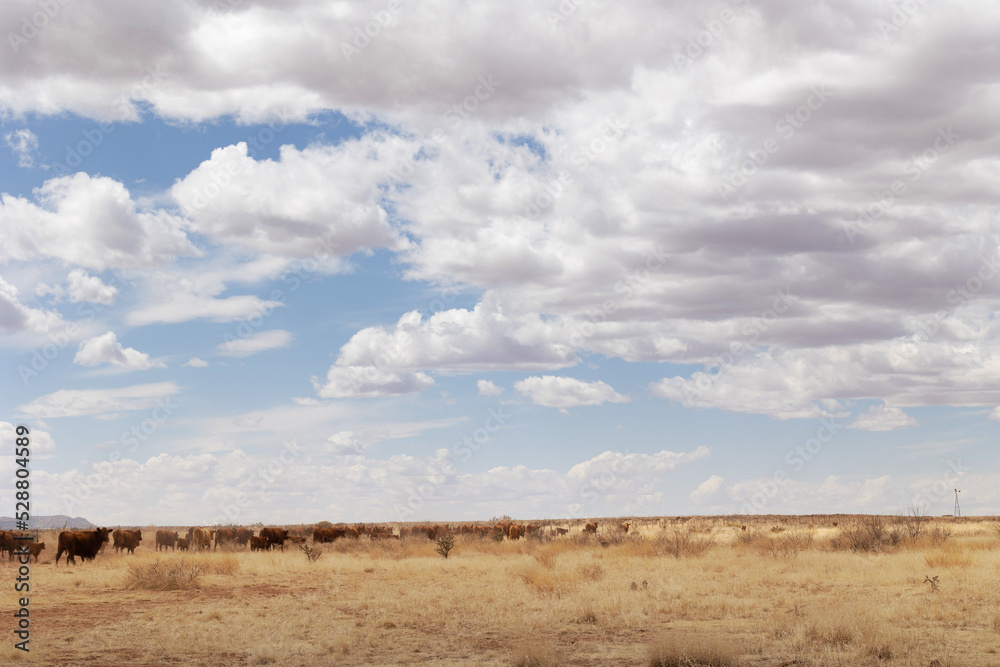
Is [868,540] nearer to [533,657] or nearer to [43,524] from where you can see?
[533,657]

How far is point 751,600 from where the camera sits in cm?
2144

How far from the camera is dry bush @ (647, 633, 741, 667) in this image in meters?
13.6

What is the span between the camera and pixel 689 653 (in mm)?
13727

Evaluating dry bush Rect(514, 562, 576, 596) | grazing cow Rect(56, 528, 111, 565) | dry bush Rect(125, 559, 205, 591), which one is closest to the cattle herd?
grazing cow Rect(56, 528, 111, 565)

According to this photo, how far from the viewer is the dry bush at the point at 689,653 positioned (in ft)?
44.5

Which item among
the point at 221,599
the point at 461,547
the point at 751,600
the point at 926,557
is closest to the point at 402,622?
the point at 221,599

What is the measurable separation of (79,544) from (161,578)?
42.8 ft

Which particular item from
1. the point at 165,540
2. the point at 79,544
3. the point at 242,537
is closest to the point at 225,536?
the point at 242,537

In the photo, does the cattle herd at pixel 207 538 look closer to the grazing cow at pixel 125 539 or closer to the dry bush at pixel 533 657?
the grazing cow at pixel 125 539

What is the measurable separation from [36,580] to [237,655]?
17.3m

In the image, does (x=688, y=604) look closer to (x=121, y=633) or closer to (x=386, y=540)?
(x=121, y=633)

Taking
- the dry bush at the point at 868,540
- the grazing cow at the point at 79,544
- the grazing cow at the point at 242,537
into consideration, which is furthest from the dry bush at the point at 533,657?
the grazing cow at the point at 242,537

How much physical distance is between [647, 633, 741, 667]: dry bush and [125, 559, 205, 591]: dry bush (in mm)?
18029

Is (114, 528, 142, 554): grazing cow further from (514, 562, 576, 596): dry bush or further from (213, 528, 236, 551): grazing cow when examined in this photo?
(514, 562, 576, 596): dry bush
